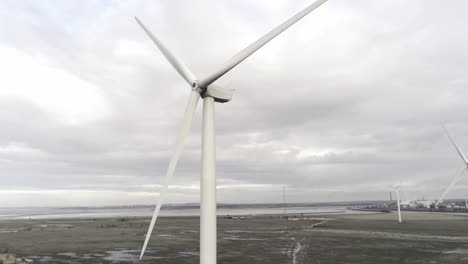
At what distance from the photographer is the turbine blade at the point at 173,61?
2173 centimetres

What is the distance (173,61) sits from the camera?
22.9m

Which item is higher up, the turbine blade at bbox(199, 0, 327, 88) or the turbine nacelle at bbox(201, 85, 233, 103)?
the turbine blade at bbox(199, 0, 327, 88)

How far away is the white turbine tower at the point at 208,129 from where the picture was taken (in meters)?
19.0

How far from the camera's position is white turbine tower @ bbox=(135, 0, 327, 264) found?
19.0 metres

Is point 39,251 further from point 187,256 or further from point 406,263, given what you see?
point 406,263

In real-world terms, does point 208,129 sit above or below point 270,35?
below

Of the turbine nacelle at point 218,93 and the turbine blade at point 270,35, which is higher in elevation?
the turbine blade at point 270,35

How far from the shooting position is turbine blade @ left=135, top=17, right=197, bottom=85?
21.7m

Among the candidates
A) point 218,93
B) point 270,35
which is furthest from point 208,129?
point 270,35

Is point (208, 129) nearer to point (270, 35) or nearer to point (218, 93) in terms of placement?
point (218, 93)

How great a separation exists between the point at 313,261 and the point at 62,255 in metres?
29.7

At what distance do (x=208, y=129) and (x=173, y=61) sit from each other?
17.9 ft

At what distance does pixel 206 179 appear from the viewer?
63.0ft

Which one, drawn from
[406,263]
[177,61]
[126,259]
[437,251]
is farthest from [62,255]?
[437,251]
